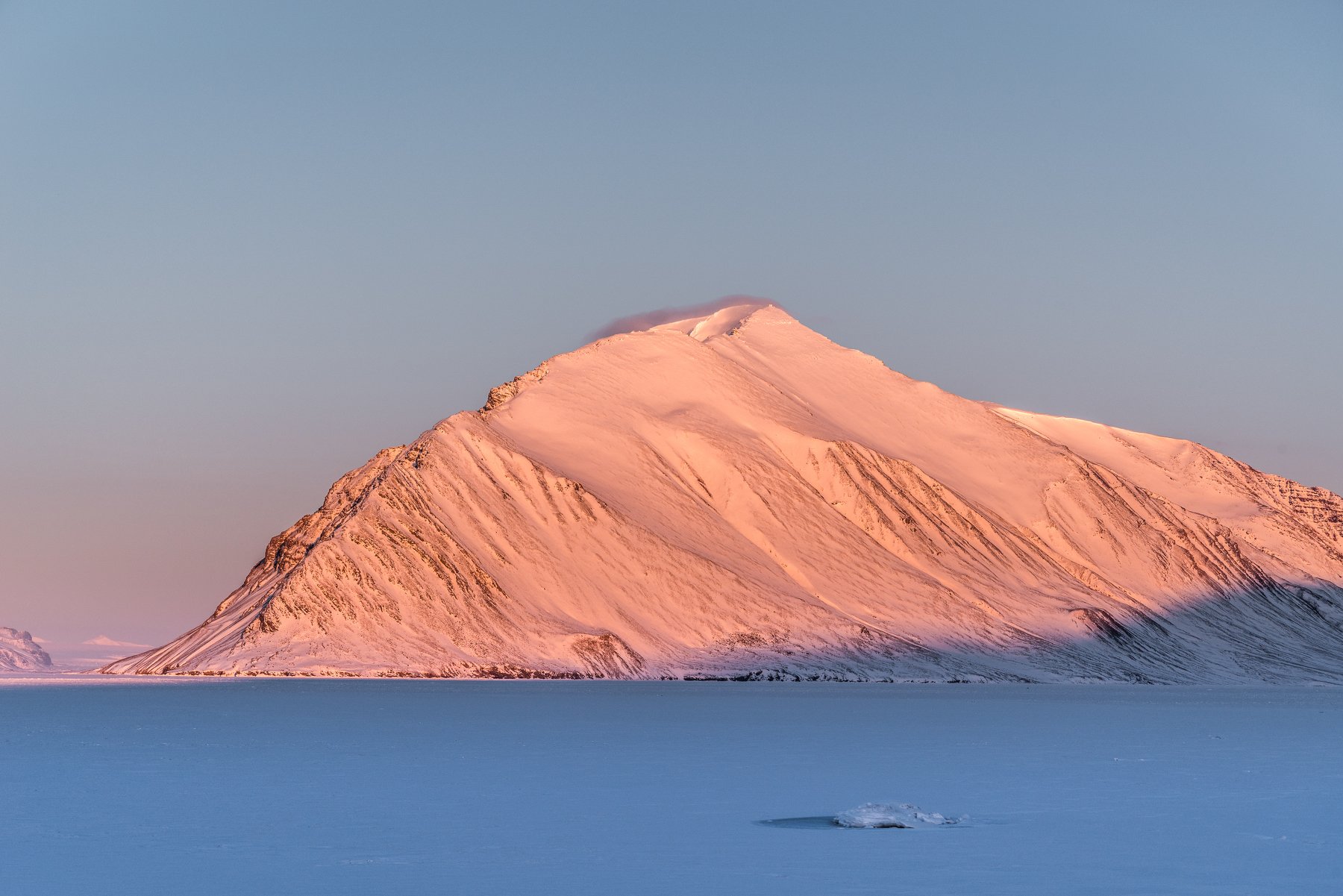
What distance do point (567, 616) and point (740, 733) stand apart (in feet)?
331

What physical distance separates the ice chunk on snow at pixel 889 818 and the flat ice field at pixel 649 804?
448mm

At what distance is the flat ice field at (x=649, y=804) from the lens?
32.1m

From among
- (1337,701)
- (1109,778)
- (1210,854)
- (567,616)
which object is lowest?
→ (1337,701)

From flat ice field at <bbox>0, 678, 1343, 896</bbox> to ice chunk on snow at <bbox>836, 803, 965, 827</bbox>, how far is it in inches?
17.6

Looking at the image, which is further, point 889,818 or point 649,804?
point 649,804

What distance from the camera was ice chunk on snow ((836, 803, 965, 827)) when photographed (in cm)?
3900

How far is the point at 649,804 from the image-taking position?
44.1 meters

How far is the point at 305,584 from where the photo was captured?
169 metres

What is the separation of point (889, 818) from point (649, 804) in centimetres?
747

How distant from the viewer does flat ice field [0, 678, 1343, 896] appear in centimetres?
3212

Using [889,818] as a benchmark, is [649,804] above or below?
below

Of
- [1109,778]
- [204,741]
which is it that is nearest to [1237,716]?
[1109,778]

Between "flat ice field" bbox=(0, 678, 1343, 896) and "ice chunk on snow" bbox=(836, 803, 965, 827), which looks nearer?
"flat ice field" bbox=(0, 678, 1343, 896)

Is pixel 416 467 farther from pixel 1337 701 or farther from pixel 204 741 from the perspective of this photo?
pixel 204 741
